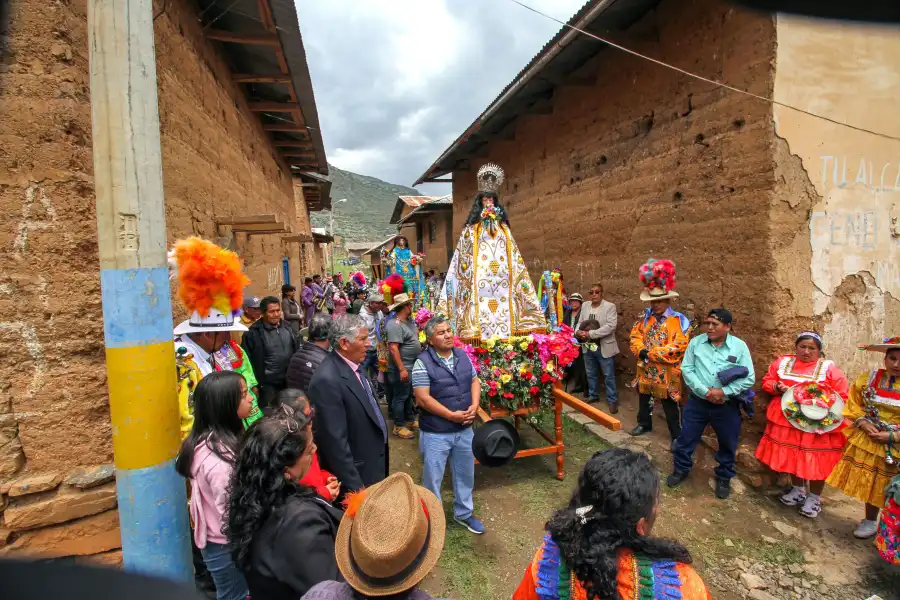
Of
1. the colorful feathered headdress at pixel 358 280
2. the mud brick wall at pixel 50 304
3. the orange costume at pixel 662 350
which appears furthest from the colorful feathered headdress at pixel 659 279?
the colorful feathered headdress at pixel 358 280

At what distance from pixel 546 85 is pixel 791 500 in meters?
6.28

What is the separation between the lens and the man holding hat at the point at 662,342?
4.89 meters

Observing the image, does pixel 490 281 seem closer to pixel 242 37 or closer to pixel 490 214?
pixel 490 214

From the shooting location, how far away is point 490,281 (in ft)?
15.8

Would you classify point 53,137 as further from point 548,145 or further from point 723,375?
point 548,145

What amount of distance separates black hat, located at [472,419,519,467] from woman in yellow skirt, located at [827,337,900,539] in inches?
101

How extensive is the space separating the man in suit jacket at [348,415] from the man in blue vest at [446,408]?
0.63m

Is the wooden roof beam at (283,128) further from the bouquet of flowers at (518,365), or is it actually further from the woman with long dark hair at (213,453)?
the woman with long dark hair at (213,453)

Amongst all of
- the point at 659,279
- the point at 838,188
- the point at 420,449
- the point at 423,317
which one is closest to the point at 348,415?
the point at 420,449

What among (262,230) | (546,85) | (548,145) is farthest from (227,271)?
(548,145)

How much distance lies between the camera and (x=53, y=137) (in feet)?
8.61

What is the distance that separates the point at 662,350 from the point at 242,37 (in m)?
6.06

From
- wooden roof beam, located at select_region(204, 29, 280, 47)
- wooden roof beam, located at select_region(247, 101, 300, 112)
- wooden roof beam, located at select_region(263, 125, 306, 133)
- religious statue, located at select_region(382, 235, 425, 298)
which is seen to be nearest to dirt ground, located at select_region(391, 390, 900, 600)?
wooden roof beam, located at select_region(204, 29, 280, 47)

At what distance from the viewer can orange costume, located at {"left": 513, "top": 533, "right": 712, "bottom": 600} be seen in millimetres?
1468
